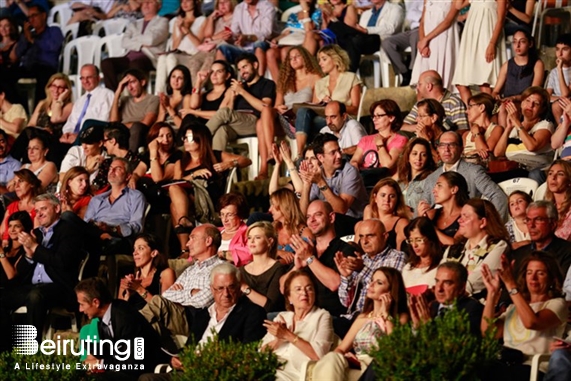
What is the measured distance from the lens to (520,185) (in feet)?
36.3

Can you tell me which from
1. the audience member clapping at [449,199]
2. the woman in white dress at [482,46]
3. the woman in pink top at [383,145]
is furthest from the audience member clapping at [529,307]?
the woman in white dress at [482,46]

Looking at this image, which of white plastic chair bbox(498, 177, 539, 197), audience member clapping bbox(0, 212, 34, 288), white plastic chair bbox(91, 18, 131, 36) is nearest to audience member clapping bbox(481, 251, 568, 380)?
white plastic chair bbox(498, 177, 539, 197)

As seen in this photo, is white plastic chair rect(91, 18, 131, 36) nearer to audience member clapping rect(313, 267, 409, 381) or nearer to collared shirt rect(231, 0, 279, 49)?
collared shirt rect(231, 0, 279, 49)

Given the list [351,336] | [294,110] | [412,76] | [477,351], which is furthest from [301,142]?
[477,351]

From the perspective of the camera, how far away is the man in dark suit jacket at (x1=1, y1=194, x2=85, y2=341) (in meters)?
11.1

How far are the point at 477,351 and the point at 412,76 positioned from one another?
19.1 feet

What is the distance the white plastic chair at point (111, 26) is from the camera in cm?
1611

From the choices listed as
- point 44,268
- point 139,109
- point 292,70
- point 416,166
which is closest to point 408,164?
point 416,166

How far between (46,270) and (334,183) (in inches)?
85.9

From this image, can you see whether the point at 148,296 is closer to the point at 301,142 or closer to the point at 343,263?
the point at 343,263

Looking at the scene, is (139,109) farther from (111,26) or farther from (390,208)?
(390,208)

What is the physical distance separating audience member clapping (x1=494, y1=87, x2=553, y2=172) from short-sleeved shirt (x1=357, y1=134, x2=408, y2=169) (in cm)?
77

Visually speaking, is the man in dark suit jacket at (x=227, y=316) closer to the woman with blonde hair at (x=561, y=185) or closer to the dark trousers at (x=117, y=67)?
A: the woman with blonde hair at (x=561, y=185)

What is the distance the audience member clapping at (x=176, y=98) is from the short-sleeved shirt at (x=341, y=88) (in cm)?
125
